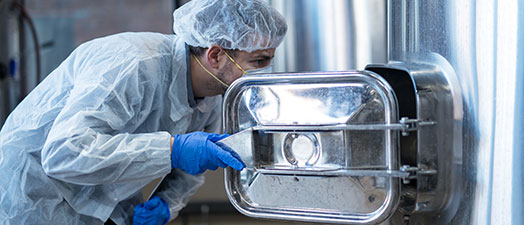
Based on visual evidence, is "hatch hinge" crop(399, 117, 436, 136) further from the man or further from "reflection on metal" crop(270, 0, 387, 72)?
"reflection on metal" crop(270, 0, 387, 72)

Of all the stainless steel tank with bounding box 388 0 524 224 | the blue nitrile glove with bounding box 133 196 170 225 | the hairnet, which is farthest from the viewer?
the blue nitrile glove with bounding box 133 196 170 225

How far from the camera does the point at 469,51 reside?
2.63 feet

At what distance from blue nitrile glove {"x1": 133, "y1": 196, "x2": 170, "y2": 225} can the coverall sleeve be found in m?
0.33

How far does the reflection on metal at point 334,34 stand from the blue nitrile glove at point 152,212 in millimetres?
504

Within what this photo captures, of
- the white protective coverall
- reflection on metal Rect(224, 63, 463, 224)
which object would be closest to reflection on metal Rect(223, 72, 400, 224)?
reflection on metal Rect(224, 63, 463, 224)

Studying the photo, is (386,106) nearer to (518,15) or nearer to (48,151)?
(518,15)

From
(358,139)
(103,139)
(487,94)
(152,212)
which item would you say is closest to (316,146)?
(358,139)

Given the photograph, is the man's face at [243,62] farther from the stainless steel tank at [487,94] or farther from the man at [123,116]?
the stainless steel tank at [487,94]

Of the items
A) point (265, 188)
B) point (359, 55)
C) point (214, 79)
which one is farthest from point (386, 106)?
point (214, 79)

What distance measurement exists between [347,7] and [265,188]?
54 cm

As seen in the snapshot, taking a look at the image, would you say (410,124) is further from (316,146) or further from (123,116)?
(123,116)

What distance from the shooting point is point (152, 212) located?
142cm

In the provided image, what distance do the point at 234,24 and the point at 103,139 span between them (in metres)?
0.39

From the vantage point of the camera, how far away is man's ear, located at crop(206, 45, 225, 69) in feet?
4.16
